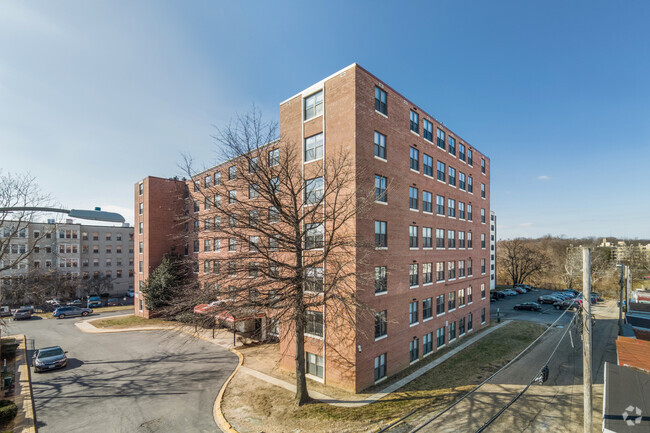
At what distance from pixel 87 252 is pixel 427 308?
67.2m

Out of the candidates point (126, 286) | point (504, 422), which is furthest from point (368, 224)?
point (126, 286)

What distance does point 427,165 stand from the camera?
83.7 feet

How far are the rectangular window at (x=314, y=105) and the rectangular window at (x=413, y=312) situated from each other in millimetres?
15251

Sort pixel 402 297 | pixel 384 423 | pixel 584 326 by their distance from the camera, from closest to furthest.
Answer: pixel 584 326
pixel 384 423
pixel 402 297

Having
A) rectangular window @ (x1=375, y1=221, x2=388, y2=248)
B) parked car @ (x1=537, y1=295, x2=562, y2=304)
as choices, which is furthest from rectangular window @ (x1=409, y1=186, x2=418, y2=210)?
parked car @ (x1=537, y1=295, x2=562, y2=304)

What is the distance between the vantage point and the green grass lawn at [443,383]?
14703mm

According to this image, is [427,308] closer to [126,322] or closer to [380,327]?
[380,327]

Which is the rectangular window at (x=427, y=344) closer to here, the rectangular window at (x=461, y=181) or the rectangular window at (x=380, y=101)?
the rectangular window at (x=461, y=181)

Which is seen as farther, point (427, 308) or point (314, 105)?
point (427, 308)

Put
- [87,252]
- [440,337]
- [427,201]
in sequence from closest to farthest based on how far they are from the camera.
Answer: [427,201] < [440,337] < [87,252]

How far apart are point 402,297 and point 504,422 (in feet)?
28.7

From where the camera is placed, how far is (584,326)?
1115 centimetres

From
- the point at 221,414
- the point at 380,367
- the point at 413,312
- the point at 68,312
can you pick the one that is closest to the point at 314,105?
the point at 413,312

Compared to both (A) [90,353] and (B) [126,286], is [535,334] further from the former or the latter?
(B) [126,286]
